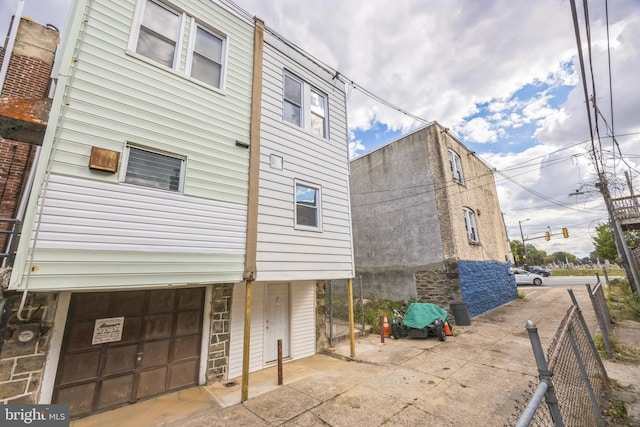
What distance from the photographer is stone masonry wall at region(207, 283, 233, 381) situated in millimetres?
5965

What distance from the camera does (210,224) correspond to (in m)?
5.12

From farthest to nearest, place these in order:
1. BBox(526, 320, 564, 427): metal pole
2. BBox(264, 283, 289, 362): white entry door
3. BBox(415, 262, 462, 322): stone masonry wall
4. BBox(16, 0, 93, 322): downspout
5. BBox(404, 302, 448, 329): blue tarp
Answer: BBox(415, 262, 462, 322): stone masonry wall
BBox(404, 302, 448, 329): blue tarp
BBox(264, 283, 289, 362): white entry door
BBox(16, 0, 93, 322): downspout
BBox(526, 320, 564, 427): metal pole

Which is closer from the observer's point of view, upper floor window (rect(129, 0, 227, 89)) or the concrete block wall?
upper floor window (rect(129, 0, 227, 89))

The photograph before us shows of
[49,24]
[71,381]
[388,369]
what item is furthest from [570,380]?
[49,24]

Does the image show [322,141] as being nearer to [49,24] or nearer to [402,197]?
[402,197]

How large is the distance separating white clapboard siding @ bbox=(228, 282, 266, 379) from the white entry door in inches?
9.9

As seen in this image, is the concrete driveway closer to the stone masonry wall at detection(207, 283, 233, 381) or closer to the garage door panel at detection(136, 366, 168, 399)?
the garage door panel at detection(136, 366, 168, 399)

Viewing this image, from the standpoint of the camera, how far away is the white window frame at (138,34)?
4875 millimetres

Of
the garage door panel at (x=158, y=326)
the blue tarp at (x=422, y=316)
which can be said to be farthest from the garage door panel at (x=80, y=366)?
the blue tarp at (x=422, y=316)

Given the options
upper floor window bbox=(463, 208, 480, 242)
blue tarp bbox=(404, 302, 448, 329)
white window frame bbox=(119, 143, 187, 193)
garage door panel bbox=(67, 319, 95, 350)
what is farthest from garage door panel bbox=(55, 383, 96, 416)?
upper floor window bbox=(463, 208, 480, 242)

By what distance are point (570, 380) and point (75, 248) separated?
24.2ft

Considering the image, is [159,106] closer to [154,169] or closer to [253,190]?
[154,169]

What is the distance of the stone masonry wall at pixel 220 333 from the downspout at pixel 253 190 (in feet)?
2.71

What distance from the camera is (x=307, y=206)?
281 inches
